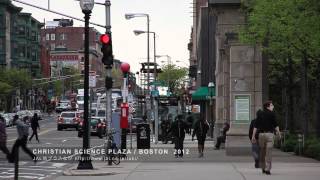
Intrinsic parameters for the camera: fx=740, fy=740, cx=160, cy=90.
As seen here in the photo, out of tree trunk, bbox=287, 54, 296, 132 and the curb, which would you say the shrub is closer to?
tree trunk, bbox=287, 54, 296, 132

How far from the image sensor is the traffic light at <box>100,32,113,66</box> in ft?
75.8

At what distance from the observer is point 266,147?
19.3 metres

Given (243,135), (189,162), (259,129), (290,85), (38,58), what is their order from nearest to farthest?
(259,129)
(189,162)
(243,135)
(290,85)
(38,58)

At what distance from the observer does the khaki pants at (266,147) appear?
19156 millimetres

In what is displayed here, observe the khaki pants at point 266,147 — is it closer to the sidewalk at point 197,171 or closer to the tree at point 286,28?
the sidewalk at point 197,171

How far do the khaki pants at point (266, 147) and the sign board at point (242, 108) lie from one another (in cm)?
937

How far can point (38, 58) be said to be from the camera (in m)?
145

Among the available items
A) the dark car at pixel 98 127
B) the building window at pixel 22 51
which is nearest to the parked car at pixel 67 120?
the dark car at pixel 98 127

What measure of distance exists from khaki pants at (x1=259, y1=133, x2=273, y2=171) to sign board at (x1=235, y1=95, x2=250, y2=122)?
9.37m

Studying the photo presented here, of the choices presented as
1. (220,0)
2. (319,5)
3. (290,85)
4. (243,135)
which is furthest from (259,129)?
(290,85)

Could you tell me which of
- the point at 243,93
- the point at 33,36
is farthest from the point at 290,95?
the point at 33,36

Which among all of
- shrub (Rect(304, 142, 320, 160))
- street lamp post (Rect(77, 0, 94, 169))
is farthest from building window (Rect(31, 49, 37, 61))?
street lamp post (Rect(77, 0, 94, 169))

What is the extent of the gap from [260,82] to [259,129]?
9.95 meters

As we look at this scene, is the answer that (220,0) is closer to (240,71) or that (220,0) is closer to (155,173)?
(240,71)
